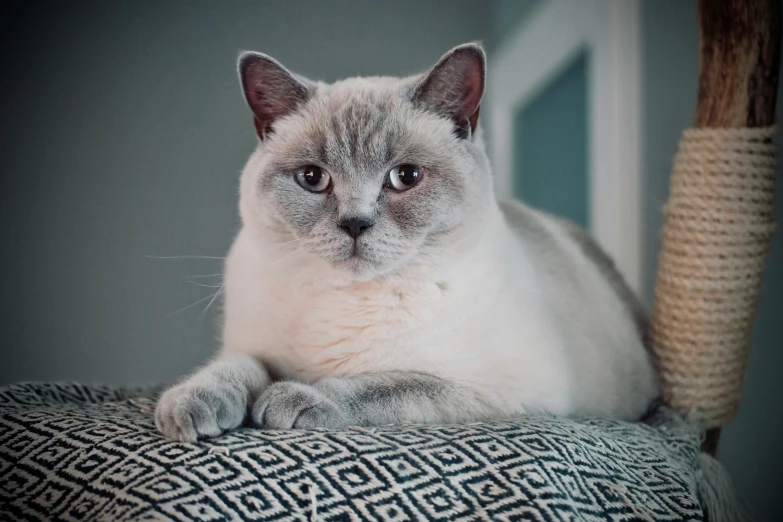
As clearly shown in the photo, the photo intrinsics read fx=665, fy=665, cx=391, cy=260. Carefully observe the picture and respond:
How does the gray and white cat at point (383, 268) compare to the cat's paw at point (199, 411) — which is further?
the gray and white cat at point (383, 268)

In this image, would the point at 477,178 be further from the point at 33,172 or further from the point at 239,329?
the point at 33,172

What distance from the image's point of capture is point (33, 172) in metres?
2.17

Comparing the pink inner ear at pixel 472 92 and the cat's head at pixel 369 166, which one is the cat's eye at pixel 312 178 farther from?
the pink inner ear at pixel 472 92

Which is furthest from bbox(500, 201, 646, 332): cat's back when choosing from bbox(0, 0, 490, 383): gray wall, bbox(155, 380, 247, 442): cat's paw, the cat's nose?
bbox(155, 380, 247, 442): cat's paw

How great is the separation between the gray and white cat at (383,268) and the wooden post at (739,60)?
60cm

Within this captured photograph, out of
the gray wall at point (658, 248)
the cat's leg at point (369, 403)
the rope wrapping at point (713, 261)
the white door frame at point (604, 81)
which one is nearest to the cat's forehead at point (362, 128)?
the cat's leg at point (369, 403)

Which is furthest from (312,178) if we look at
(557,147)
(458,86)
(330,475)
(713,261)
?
(557,147)

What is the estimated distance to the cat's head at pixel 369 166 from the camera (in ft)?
4.13

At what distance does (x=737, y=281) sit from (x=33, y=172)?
6.88 ft

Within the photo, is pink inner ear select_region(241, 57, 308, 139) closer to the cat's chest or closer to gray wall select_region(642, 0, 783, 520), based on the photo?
the cat's chest

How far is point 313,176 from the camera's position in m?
1.32

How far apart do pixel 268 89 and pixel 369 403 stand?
27.1 inches

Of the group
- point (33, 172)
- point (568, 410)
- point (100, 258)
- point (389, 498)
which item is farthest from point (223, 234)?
point (389, 498)

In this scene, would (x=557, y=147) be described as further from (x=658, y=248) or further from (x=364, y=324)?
(x=364, y=324)
